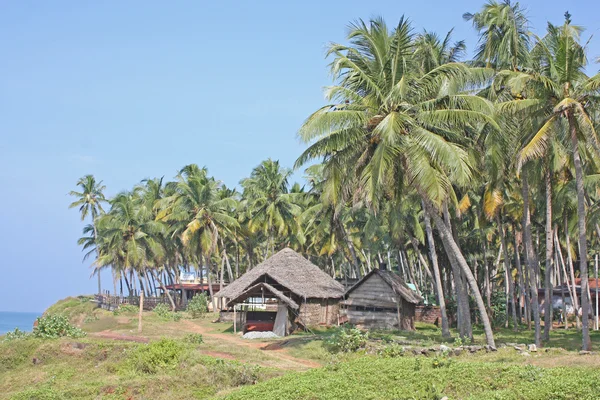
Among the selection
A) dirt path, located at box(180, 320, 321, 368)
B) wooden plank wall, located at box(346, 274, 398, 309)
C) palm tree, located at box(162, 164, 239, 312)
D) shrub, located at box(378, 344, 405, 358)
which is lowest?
dirt path, located at box(180, 320, 321, 368)

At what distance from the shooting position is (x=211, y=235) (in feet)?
147

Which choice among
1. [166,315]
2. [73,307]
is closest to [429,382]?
[166,315]

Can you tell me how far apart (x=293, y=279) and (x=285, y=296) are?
1.94 meters

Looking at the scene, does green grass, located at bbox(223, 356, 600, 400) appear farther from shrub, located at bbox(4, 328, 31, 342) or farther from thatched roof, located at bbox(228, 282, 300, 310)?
shrub, located at bbox(4, 328, 31, 342)

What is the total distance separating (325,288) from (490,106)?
17348mm

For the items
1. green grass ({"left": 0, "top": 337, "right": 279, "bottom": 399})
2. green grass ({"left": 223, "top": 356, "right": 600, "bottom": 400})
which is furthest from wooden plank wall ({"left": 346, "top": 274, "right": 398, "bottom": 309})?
green grass ({"left": 223, "top": 356, "right": 600, "bottom": 400})

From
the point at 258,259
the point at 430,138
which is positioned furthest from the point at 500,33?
the point at 258,259

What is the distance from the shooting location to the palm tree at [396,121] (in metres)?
18.4

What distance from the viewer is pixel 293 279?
32781mm

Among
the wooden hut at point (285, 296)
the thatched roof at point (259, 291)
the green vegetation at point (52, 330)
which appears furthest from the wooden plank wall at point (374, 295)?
the green vegetation at point (52, 330)

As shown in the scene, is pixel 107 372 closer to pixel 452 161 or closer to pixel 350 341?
pixel 350 341

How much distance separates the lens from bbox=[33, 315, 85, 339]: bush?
25984 millimetres

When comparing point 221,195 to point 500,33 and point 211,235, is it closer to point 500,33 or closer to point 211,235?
point 211,235

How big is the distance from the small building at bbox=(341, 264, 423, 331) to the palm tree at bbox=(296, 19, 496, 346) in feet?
39.6
